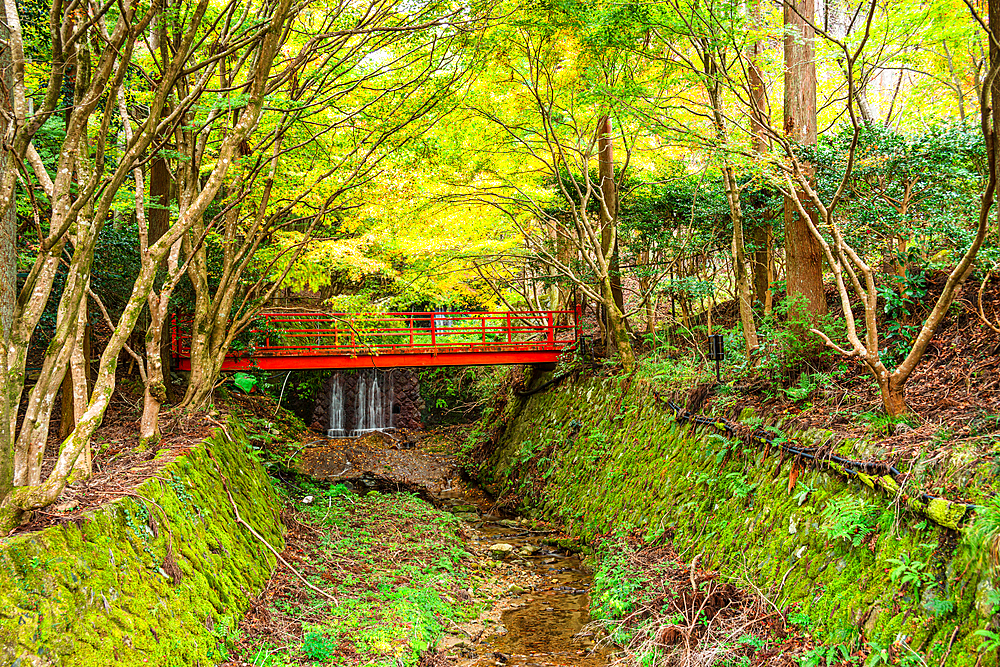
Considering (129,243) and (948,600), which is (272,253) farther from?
(948,600)

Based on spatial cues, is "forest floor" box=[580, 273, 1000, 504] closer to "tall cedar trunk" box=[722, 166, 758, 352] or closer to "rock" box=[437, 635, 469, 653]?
"tall cedar trunk" box=[722, 166, 758, 352]

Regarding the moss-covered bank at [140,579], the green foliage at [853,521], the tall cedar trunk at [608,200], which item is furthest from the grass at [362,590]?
the tall cedar trunk at [608,200]

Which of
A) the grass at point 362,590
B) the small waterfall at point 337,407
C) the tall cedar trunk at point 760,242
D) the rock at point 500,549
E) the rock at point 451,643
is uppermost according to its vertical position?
the tall cedar trunk at point 760,242

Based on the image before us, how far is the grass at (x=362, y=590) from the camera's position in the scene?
6.12 metres

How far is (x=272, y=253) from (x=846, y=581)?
10.6m

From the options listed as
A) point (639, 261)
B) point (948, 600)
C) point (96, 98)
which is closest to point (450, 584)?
point (948, 600)

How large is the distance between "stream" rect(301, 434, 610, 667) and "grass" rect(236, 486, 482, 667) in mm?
518

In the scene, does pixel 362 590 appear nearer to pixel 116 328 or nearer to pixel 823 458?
pixel 116 328

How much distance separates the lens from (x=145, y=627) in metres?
4.69

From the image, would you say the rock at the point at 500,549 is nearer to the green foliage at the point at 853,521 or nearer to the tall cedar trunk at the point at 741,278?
the tall cedar trunk at the point at 741,278

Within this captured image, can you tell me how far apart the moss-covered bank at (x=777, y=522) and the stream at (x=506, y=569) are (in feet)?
3.02

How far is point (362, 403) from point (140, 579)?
16.2 m

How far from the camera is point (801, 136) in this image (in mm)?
7969

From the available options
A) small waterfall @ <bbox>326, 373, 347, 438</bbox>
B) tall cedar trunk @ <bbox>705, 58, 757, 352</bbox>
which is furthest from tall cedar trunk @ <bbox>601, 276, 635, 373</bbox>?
small waterfall @ <bbox>326, 373, 347, 438</bbox>
